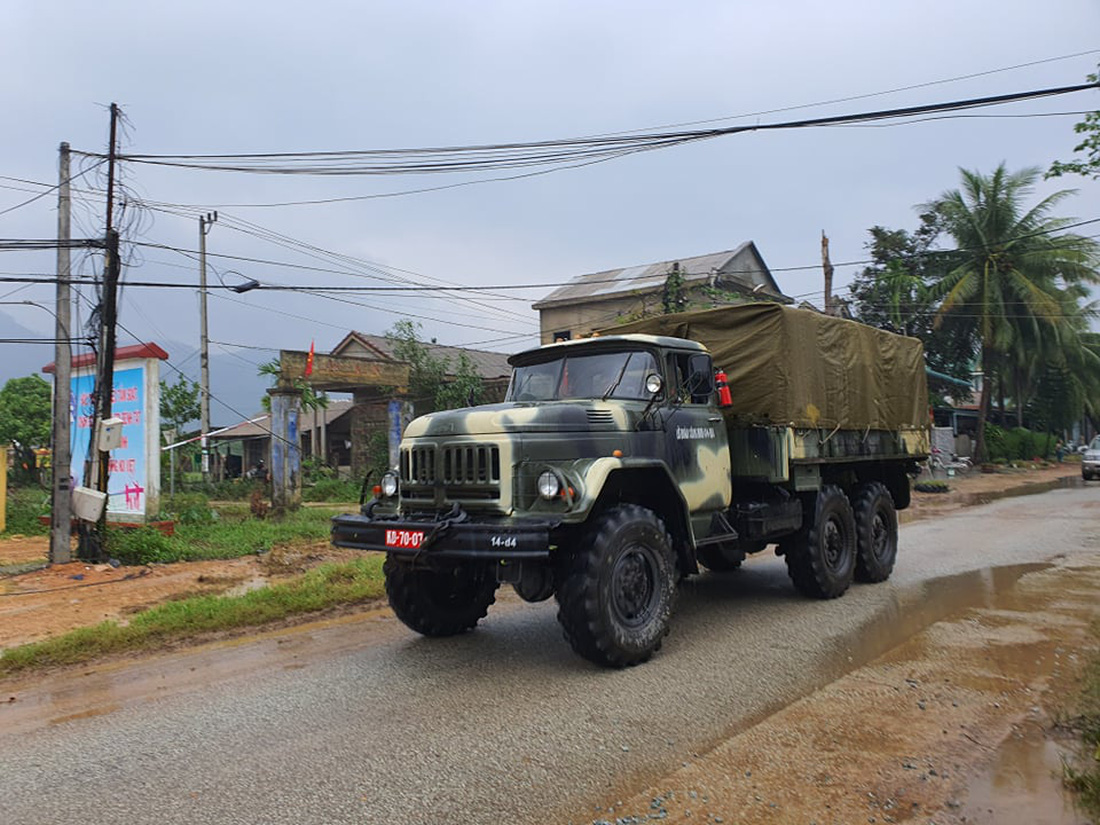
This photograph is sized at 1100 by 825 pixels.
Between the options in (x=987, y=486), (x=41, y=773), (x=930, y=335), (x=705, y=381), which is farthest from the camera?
(x=930, y=335)

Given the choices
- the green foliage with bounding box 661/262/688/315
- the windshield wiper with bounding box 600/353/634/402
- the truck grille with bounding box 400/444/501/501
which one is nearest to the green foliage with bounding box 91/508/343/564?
the truck grille with bounding box 400/444/501/501

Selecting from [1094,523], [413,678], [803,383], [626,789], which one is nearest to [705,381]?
[803,383]

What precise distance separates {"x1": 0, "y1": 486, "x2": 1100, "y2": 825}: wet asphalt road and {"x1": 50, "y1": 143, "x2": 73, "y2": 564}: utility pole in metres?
6.07

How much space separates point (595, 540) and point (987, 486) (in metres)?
23.1

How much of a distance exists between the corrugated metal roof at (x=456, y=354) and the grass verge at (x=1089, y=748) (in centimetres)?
2260

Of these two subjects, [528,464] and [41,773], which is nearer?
[41,773]

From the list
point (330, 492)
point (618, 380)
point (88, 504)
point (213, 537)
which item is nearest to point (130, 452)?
point (213, 537)

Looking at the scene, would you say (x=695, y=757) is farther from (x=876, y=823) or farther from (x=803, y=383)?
(x=803, y=383)

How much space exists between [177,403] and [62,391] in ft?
49.7

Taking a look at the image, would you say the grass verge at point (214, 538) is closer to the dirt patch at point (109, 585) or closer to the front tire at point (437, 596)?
the dirt patch at point (109, 585)

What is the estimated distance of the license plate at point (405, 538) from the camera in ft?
18.0

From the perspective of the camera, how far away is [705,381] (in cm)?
698

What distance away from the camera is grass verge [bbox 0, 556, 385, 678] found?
21.4 ft

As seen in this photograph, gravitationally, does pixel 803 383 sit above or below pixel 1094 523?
above
